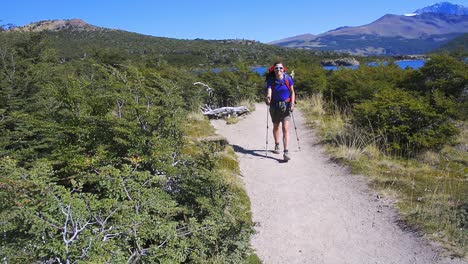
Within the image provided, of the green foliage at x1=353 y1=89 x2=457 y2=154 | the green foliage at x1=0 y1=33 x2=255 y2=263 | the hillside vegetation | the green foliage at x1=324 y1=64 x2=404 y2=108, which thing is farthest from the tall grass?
the green foliage at x1=0 y1=33 x2=255 y2=263

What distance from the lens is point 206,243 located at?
3363 mm

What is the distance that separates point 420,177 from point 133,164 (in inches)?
200

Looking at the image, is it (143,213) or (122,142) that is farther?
(122,142)

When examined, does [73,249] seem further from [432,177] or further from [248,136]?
[248,136]

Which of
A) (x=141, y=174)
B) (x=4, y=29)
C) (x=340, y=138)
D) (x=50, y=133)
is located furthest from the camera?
(x=4, y=29)

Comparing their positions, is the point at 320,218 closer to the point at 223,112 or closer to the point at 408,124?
the point at 408,124

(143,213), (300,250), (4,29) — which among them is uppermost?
(4,29)

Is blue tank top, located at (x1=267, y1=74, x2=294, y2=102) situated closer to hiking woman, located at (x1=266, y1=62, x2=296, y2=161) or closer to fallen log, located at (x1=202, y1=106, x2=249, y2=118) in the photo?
hiking woman, located at (x1=266, y1=62, x2=296, y2=161)

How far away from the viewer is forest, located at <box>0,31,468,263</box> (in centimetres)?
243

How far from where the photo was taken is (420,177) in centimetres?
621

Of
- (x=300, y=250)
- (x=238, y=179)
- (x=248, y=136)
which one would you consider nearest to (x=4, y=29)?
(x=248, y=136)

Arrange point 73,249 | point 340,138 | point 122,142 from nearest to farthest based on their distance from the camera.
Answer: point 73,249 → point 122,142 → point 340,138

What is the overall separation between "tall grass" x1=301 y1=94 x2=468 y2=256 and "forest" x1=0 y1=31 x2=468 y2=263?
68 mm

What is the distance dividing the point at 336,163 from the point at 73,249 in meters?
6.00
